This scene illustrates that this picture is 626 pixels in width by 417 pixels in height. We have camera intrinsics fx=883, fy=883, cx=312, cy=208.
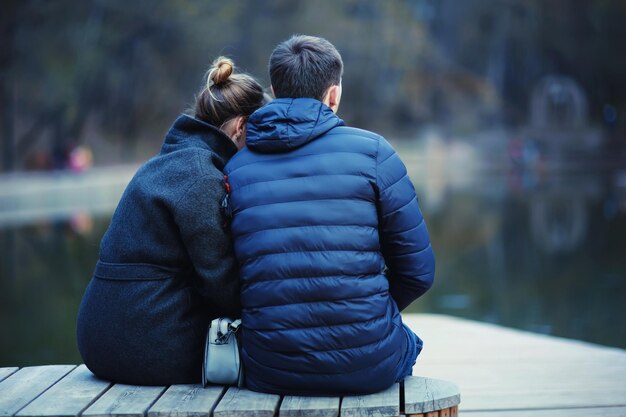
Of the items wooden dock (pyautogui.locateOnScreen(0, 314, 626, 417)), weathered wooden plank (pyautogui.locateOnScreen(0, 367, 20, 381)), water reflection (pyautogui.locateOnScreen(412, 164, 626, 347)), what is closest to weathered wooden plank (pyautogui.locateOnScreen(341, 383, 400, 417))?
wooden dock (pyautogui.locateOnScreen(0, 314, 626, 417))

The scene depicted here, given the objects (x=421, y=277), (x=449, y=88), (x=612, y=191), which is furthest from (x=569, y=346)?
(x=449, y=88)

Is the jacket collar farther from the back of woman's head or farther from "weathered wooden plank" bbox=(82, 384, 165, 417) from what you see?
"weathered wooden plank" bbox=(82, 384, 165, 417)

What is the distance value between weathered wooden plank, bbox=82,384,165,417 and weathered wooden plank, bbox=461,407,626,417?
1372mm

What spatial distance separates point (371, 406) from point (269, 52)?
29.0 m

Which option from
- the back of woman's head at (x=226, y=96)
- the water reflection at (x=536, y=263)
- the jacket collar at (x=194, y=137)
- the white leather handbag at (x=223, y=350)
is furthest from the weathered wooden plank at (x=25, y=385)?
the water reflection at (x=536, y=263)

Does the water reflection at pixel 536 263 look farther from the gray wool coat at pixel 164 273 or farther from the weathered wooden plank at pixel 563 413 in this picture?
the gray wool coat at pixel 164 273

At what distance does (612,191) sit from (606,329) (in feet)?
49.5

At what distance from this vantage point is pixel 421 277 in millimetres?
2316

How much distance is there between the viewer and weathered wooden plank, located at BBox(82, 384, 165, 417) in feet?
7.00

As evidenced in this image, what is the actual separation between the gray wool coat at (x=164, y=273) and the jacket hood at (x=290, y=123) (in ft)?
0.56

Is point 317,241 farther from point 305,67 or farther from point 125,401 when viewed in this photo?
point 125,401

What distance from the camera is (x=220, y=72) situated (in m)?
2.44

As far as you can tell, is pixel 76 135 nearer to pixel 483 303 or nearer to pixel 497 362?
pixel 483 303

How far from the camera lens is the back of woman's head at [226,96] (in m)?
2.48
